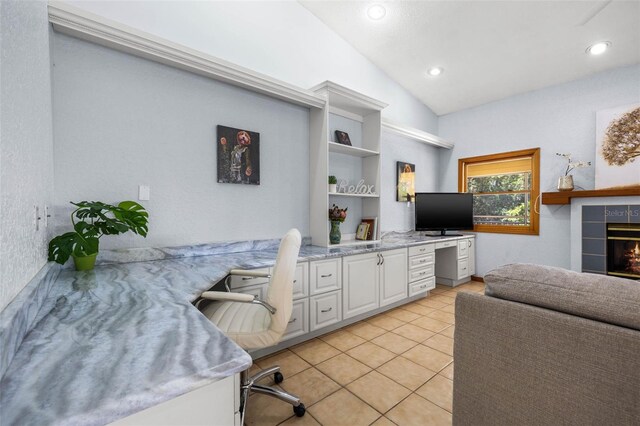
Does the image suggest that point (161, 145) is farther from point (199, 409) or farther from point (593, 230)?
point (593, 230)

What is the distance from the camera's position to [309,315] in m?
2.41

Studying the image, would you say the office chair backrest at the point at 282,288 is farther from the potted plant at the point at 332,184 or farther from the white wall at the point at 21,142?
the potted plant at the point at 332,184

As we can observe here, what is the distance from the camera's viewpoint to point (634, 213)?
122 inches

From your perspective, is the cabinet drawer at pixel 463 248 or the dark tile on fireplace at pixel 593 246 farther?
the cabinet drawer at pixel 463 248

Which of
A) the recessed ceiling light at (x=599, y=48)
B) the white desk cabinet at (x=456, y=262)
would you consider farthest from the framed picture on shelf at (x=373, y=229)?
the recessed ceiling light at (x=599, y=48)

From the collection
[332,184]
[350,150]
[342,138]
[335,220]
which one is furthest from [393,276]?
[342,138]

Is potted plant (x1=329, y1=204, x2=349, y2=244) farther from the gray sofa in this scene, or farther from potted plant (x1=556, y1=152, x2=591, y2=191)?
potted plant (x1=556, y1=152, x2=591, y2=191)

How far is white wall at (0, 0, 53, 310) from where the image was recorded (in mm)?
842

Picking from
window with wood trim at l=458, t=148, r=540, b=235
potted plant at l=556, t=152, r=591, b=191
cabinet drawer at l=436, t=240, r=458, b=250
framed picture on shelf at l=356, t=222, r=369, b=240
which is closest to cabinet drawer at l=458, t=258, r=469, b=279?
cabinet drawer at l=436, t=240, r=458, b=250

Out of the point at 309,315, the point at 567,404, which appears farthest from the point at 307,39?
the point at 567,404

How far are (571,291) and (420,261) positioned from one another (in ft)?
8.25

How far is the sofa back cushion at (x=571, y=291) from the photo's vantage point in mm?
924

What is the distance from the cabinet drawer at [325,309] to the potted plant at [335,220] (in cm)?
65

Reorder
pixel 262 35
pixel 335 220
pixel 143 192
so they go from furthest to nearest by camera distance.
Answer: pixel 335 220
pixel 262 35
pixel 143 192
